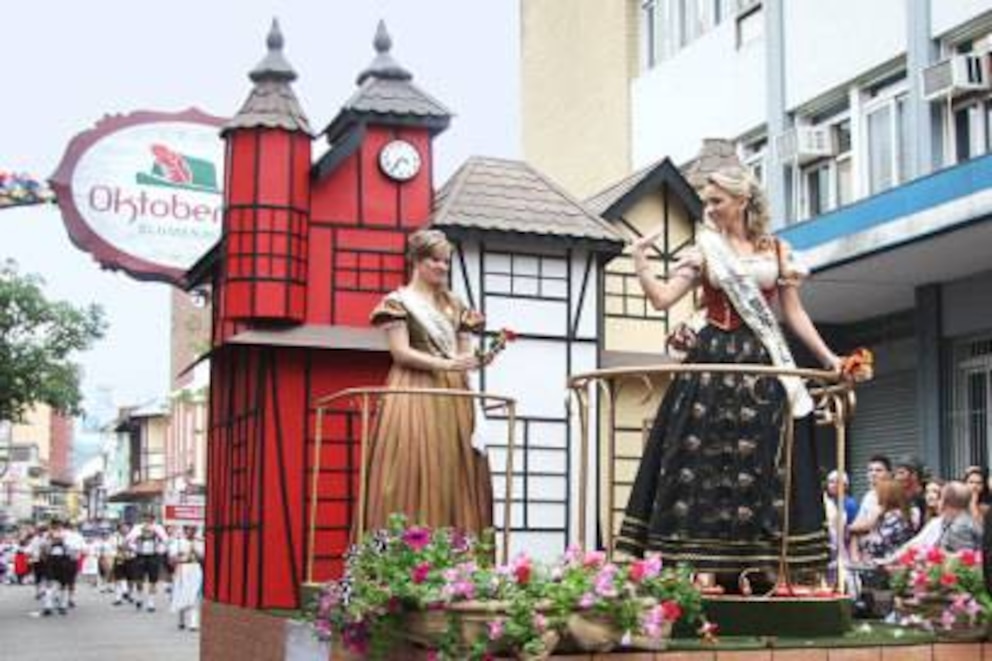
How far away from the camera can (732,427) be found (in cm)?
650

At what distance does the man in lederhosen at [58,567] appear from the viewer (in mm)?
28859

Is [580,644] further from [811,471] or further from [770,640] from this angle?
[811,471]

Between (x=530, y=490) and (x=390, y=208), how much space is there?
2.10m

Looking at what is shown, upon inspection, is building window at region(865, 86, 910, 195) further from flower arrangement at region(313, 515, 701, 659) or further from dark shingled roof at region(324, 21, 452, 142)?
flower arrangement at region(313, 515, 701, 659)

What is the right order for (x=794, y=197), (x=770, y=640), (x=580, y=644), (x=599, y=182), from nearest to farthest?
(x=580, y=644) < (x=770, y=640) < (x=794, y=197) < (x=599, y=182)

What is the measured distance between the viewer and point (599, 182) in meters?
28.9

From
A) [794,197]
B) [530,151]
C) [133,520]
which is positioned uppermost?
[530,151]

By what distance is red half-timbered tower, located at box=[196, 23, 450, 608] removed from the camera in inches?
389

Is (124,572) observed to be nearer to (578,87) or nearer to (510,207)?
(578,87)

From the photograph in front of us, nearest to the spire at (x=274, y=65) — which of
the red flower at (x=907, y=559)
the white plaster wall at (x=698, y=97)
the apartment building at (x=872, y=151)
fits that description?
the red flower at (x=907, y=559)

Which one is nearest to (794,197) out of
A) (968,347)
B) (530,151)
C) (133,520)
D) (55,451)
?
(968,347)

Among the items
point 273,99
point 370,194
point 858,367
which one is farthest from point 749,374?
point 273,99

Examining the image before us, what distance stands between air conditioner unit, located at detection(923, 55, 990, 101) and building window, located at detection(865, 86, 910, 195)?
147 cm

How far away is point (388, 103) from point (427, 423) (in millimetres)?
2973
